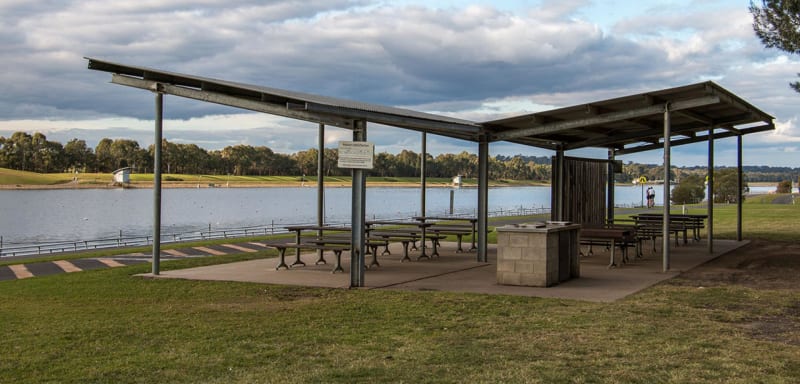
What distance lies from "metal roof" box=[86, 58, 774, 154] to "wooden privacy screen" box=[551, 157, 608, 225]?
3.33 ft

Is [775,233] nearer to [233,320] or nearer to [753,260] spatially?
[753,260]

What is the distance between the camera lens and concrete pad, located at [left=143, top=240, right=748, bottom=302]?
956 centimetres

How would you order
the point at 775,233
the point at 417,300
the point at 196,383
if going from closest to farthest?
the point at 196,383 → the point at 417,300 → the point at 775,233

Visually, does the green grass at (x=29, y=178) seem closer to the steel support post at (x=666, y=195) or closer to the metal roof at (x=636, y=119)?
the metal roof at (x=636, y=119)

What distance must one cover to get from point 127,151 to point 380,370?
12244cm

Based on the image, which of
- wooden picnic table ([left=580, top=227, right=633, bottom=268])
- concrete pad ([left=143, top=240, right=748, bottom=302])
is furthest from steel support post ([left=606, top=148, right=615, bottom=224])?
wooden picnic table ([left=580, top=227, right=633, bottom=268])

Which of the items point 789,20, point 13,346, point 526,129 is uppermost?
point 789,20

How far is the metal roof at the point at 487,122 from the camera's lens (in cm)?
988

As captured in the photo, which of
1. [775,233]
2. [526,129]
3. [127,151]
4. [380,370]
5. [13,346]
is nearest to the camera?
[380,370]

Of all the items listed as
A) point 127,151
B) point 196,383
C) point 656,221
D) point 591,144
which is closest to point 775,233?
point 656,221

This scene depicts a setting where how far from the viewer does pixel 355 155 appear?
374 inches

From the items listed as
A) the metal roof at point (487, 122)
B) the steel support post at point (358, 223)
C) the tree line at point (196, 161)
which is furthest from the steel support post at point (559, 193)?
the tree line at point (196, 161)

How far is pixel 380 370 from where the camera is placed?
16.9 feet

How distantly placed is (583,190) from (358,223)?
828 cm
